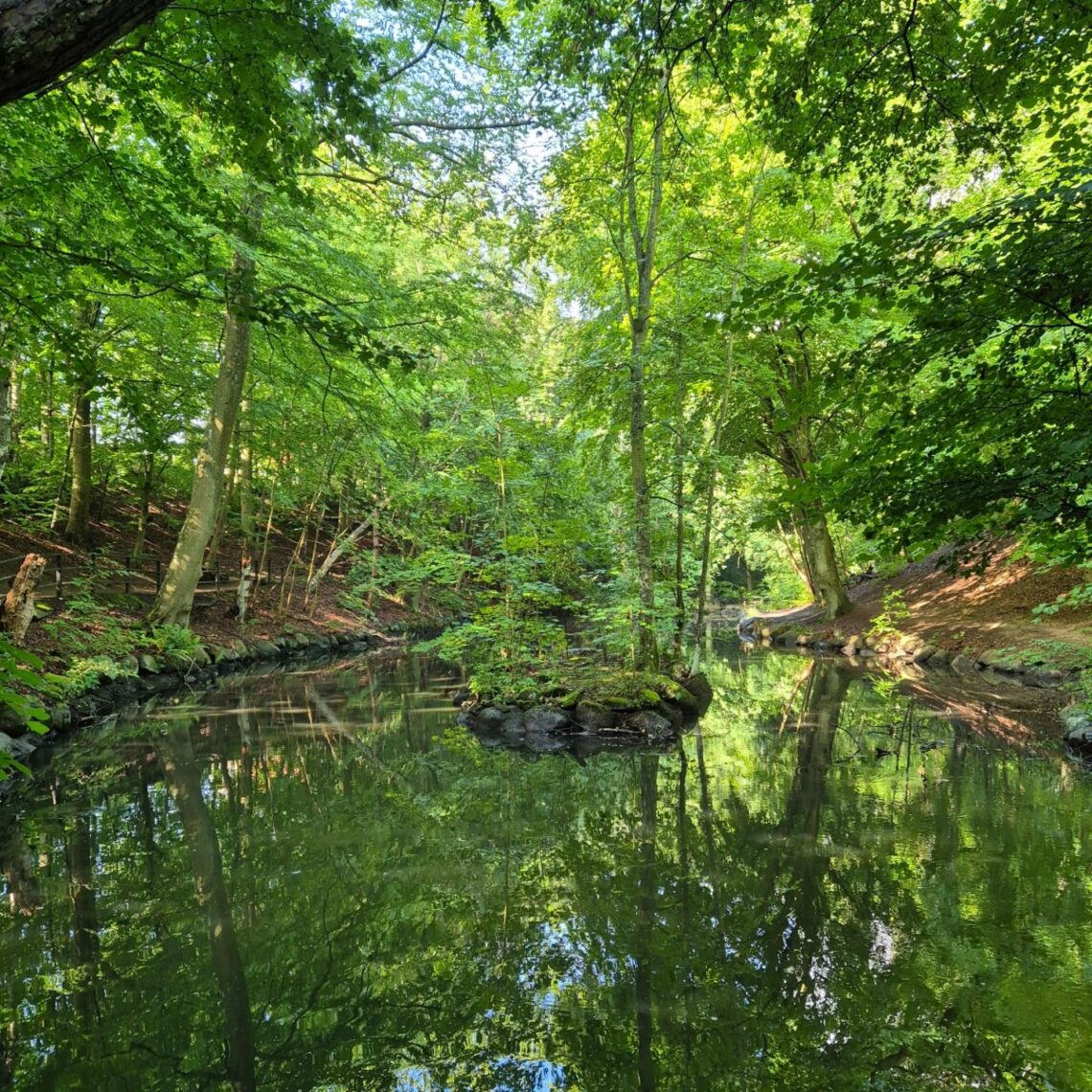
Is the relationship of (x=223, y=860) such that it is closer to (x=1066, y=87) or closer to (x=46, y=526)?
(x=1066, y=87)

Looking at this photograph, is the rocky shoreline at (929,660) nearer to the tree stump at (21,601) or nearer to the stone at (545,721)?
the stone at (545,721)

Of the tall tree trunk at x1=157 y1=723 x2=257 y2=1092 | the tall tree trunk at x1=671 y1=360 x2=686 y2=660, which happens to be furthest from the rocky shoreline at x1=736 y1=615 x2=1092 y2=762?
the tall tree trunk at x1=157 y1=723 x2=257 y2=1092

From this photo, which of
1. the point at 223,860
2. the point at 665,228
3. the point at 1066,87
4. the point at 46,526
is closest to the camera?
the point at 1066,87

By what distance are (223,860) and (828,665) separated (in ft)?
46.8

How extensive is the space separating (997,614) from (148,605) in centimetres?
1869

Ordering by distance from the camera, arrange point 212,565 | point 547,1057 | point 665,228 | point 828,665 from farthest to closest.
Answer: point 212,565, point 828,665, point 665,228, point 547,1057

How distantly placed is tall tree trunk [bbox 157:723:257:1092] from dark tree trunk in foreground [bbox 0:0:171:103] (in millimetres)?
3580

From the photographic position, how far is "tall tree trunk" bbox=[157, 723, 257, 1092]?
8.77 feet

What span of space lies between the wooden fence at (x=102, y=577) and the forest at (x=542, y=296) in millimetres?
222

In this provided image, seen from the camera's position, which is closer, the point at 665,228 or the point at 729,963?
the point at 729,963

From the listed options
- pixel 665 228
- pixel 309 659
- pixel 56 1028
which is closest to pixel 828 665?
pixel 665 228

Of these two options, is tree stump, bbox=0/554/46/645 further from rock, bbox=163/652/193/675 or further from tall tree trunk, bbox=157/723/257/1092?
tall tree trunk, bbox=157/723/257/1092

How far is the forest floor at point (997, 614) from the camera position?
1153cm

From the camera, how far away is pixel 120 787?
19.9ft
